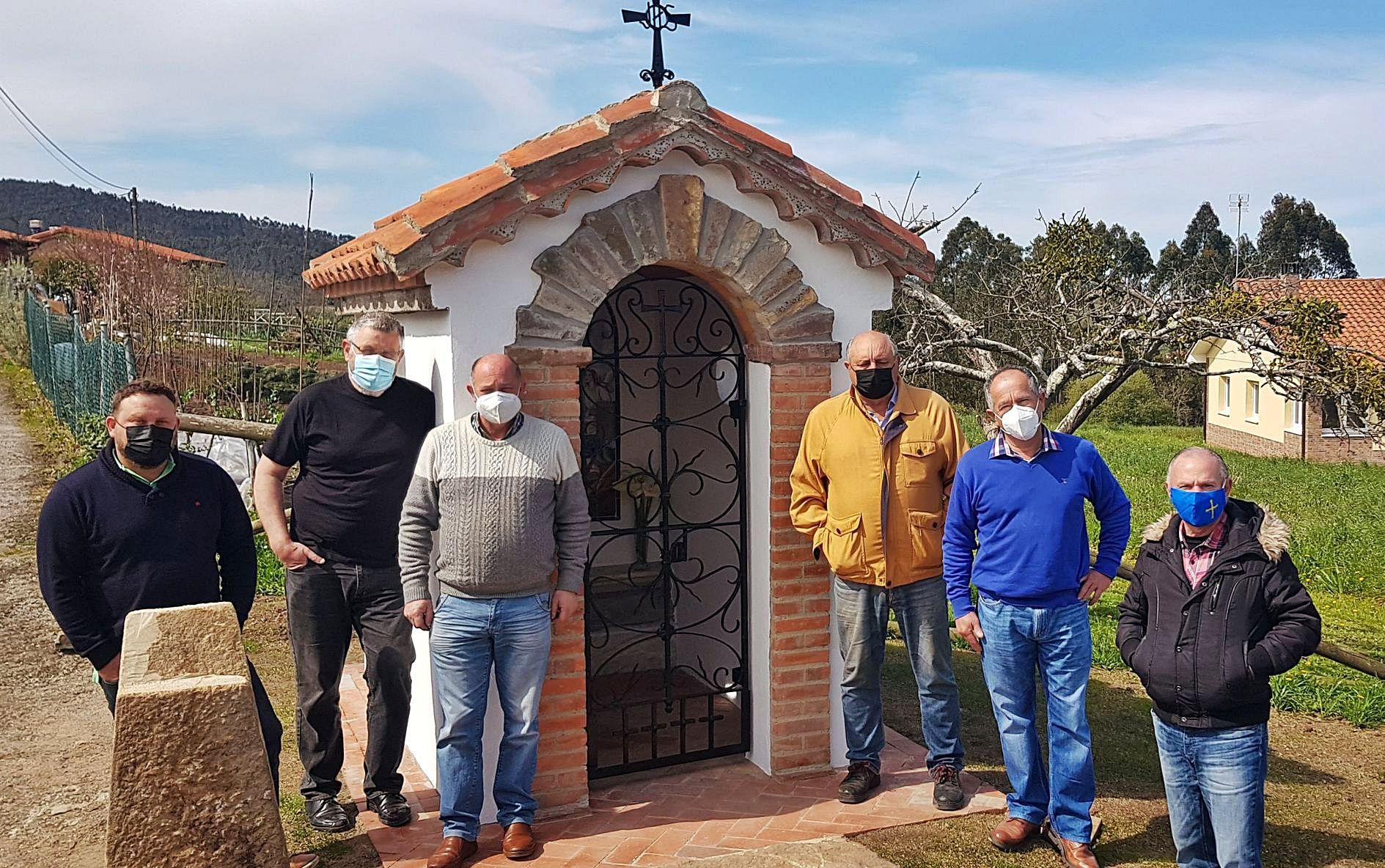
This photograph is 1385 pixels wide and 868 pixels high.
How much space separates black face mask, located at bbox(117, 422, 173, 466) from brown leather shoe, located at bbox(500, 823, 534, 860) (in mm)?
2041

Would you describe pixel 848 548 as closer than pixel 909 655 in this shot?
Yes

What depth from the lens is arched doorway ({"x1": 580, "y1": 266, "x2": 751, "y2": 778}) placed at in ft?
18.4

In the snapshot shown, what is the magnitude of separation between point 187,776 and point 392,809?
6.46 ft

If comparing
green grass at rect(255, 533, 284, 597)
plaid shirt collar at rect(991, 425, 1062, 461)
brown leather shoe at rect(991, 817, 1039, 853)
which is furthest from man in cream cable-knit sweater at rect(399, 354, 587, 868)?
green grass at rect(255, 533, 284, 597)

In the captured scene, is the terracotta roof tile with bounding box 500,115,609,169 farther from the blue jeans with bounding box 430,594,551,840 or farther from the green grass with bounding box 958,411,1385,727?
the green grass with bounding box 958,411,1385,727

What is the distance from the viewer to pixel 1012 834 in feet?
15.5

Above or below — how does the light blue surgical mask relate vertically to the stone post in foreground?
above

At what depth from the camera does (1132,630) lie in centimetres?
398

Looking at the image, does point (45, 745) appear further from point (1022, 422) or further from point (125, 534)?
point (1022, 422)

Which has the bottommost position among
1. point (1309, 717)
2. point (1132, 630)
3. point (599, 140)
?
point (1309, 717)

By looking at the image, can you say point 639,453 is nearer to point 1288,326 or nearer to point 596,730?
point 596,730

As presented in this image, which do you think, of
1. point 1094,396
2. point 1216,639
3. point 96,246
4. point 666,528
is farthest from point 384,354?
point 96,246

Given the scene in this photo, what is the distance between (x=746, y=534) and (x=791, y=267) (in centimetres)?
137

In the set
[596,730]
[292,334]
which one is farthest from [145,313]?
[596,730]
